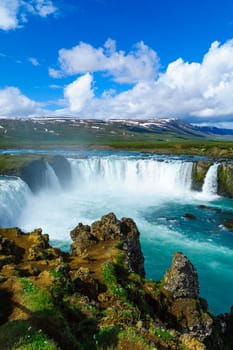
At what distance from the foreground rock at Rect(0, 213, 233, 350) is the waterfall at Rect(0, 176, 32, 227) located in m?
16.7

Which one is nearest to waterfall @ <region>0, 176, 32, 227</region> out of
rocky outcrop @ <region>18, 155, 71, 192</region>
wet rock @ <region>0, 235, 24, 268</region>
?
rocky outcrop @ <region>18, 155, 71, 192</region>

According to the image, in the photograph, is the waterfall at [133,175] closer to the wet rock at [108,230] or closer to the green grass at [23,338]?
the wet rock at [108,230]

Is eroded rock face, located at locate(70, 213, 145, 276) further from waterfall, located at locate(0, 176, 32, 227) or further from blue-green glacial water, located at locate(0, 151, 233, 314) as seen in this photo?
waterfall, located at locate(0, 176, 32, 227)

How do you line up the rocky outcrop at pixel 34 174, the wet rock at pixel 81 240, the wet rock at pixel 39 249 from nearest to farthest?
the wet rock at pixel 39 249
the wet rock at pixel 81 240
the rocky outcrop at pixel 34 174

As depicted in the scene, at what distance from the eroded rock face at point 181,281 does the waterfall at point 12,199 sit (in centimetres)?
2751

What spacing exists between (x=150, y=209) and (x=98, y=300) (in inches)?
1446

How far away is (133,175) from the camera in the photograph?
73250 mm

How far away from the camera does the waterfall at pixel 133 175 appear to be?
68.4m

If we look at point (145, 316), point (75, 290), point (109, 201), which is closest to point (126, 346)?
point (145, 316)

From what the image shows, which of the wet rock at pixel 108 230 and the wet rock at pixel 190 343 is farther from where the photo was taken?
the wet rock at pixel 108 230

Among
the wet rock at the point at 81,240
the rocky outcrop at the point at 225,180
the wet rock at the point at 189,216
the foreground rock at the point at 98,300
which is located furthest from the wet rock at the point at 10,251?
the rocky outcrop at the point at 225,180

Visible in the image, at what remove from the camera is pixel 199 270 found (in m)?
29.9

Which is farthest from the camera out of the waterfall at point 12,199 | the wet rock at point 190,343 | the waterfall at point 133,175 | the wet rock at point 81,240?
the waterfall at point 133,175

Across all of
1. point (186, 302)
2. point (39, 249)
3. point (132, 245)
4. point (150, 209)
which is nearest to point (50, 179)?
point (150, 209)
